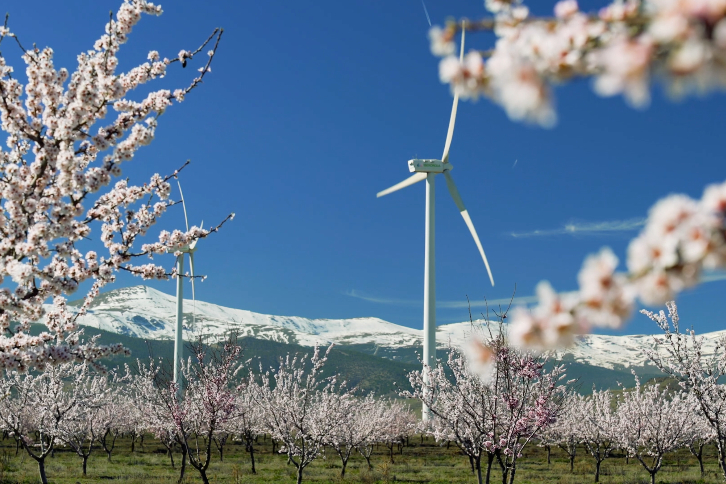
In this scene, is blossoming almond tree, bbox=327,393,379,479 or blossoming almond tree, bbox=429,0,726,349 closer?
blossoming almond tree, bbox=429,0,726,349

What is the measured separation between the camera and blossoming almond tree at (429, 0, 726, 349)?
1.66 m

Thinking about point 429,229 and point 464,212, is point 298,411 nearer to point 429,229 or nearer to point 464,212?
point 464,212

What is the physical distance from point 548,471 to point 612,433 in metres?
6.89

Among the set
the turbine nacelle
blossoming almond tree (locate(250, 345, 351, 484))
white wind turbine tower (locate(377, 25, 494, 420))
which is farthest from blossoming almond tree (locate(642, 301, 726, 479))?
the turbine nacelle

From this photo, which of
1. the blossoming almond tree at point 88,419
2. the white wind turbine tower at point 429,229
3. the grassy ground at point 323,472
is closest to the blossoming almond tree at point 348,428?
the grassy ground at point 323,472

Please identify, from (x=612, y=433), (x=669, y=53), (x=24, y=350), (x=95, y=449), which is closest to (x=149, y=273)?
(x=24, y=350)

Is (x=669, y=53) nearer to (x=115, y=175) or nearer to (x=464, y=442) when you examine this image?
(x=115, y=175)

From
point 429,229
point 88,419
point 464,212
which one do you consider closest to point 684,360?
point 464,212

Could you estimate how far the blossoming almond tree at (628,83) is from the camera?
65.4 inches

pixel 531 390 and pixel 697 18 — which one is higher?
pixel 697 18

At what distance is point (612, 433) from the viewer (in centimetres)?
3616

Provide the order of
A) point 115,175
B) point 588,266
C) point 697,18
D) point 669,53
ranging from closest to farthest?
point 697,18
point 669,53
point 588,266
point 115,175

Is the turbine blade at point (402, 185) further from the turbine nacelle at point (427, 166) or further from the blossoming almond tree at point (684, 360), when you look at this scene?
the blossoming almond tree at point (684, 360)

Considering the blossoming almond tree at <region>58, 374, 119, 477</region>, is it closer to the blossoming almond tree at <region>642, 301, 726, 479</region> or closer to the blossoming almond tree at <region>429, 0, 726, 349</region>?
the blossoming almond tree at <region>642, 301, 726, 479</region>
